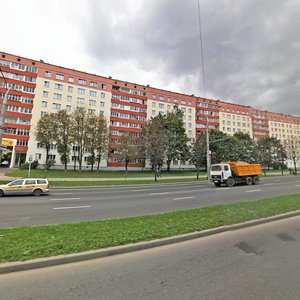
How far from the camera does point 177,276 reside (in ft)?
11.2

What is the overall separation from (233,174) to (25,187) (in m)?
20.2

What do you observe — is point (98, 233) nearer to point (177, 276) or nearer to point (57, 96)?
point (177, 276)

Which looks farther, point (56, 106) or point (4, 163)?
point (56, 106)

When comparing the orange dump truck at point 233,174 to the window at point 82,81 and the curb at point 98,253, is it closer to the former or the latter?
the curb at point 98,253

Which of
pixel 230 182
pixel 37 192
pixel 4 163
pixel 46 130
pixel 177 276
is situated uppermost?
pixel 46 130

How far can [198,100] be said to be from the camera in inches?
2879

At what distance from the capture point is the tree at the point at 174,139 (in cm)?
4769

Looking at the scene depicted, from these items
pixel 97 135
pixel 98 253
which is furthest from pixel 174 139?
pixel 98 253

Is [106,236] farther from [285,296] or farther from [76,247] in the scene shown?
[285,296]

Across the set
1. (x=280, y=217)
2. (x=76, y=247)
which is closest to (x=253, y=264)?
(x=76, y=247)

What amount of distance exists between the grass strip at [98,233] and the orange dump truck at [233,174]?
1487 centimetres

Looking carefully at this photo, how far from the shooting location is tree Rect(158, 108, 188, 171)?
156 feet

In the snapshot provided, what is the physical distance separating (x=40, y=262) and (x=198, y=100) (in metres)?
74.8

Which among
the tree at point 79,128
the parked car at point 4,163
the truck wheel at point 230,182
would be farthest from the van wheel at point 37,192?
the parked car at point 4,163
